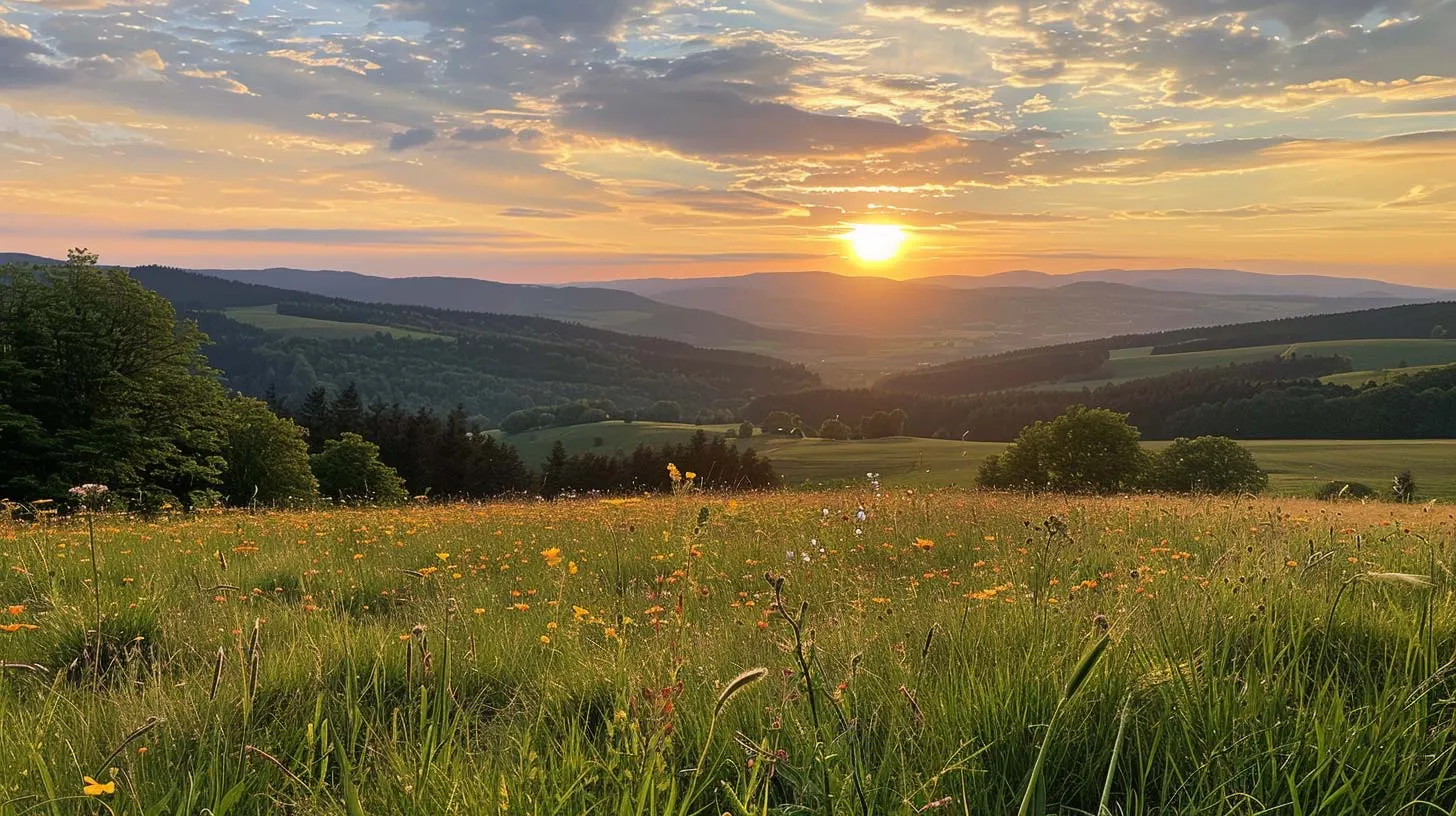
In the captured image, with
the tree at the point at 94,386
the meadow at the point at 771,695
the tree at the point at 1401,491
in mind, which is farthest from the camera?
the tree at the point at 94,386

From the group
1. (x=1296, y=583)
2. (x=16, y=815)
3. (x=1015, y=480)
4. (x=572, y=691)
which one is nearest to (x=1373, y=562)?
(x=1296, y=583)

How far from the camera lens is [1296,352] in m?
156

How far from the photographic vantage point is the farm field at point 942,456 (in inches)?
2425

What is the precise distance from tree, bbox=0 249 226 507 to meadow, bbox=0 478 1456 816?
108 ft

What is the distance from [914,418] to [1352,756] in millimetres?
153765

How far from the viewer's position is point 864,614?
4.14 meters

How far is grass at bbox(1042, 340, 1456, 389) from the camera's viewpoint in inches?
5748

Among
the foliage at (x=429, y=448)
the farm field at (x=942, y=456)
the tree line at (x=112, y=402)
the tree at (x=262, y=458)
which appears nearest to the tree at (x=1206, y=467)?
the farm field at (x=942, y=456)

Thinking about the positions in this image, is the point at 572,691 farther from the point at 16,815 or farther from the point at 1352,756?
the point at 1352,756

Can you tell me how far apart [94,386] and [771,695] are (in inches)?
1648

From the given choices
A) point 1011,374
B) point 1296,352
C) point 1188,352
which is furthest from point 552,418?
point 1188,352

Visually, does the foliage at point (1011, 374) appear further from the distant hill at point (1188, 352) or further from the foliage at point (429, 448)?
the foliage at point (429, 448)

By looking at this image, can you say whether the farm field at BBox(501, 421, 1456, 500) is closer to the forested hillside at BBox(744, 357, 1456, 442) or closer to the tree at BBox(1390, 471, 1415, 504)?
the forested hillside at BBox(744, 357, 1456, 442)

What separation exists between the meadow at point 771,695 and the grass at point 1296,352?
17504 centimetres
